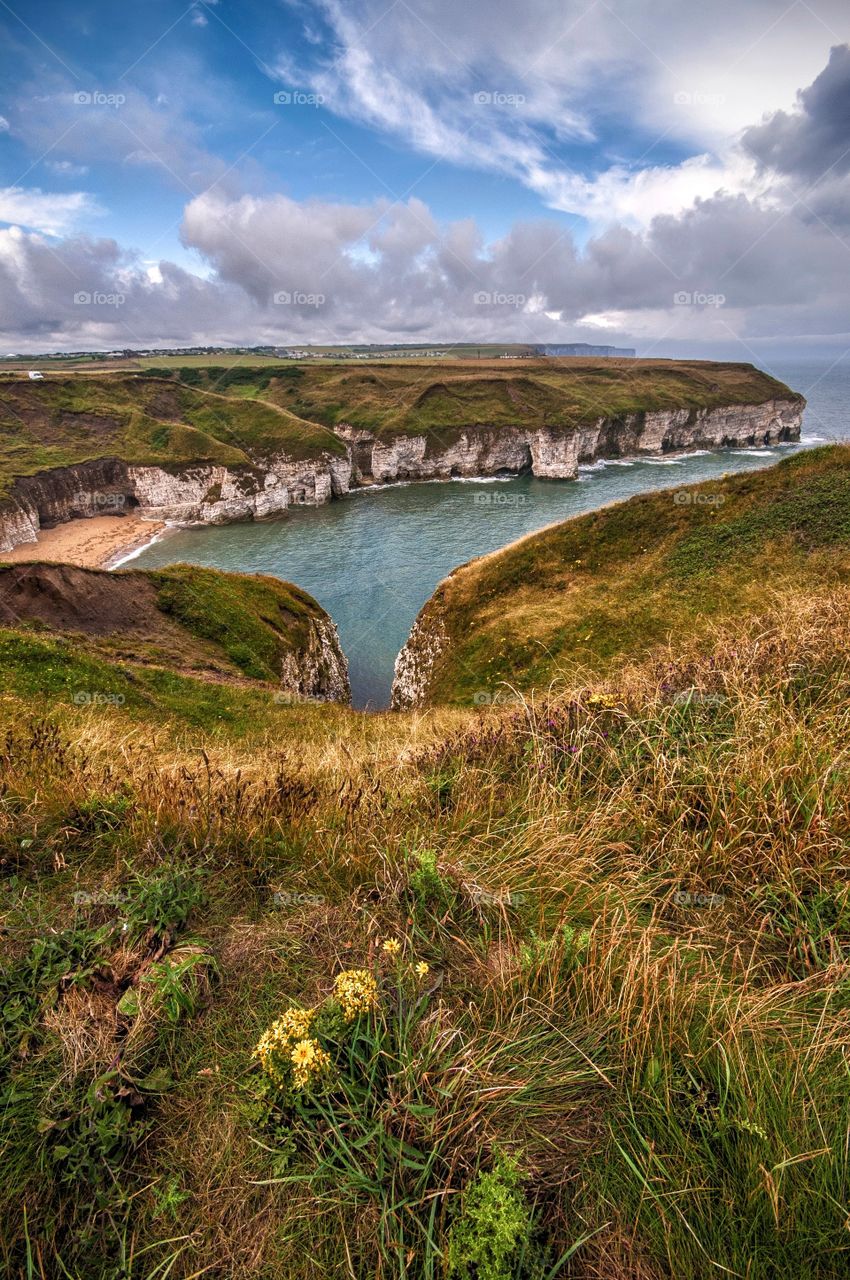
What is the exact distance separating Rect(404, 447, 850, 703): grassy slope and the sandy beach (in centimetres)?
6553

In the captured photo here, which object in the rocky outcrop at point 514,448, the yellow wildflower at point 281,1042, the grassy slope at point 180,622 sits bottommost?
the grassy slope at point 180,622

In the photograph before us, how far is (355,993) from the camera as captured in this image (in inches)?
109

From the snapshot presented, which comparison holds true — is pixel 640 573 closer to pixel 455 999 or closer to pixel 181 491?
pixel 455 999

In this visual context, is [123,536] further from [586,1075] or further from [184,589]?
[586,1075]

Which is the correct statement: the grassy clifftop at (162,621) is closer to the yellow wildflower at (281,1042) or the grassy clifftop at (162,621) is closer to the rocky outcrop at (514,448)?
the yellow wildflower at (281,1042)

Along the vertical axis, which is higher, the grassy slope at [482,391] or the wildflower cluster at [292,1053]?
the grassy slope at [482,391]

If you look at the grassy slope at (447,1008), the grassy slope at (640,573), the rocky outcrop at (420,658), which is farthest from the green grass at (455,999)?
the rocky outcrop at (420,658)

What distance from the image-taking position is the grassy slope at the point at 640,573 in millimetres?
22344

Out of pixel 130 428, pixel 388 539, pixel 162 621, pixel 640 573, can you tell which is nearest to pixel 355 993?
pixel 640 573

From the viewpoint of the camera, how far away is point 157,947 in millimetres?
3377

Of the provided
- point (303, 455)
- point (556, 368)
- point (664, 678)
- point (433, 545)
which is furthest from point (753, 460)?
point (664, 678)

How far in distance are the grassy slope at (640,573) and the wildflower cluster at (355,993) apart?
17984 millimetres

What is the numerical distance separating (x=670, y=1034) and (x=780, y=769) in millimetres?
2561

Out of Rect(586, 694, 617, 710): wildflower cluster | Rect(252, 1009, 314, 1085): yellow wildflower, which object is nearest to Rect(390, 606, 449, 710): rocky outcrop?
Rect(586, 694, 617, 710): wildflower cluster
